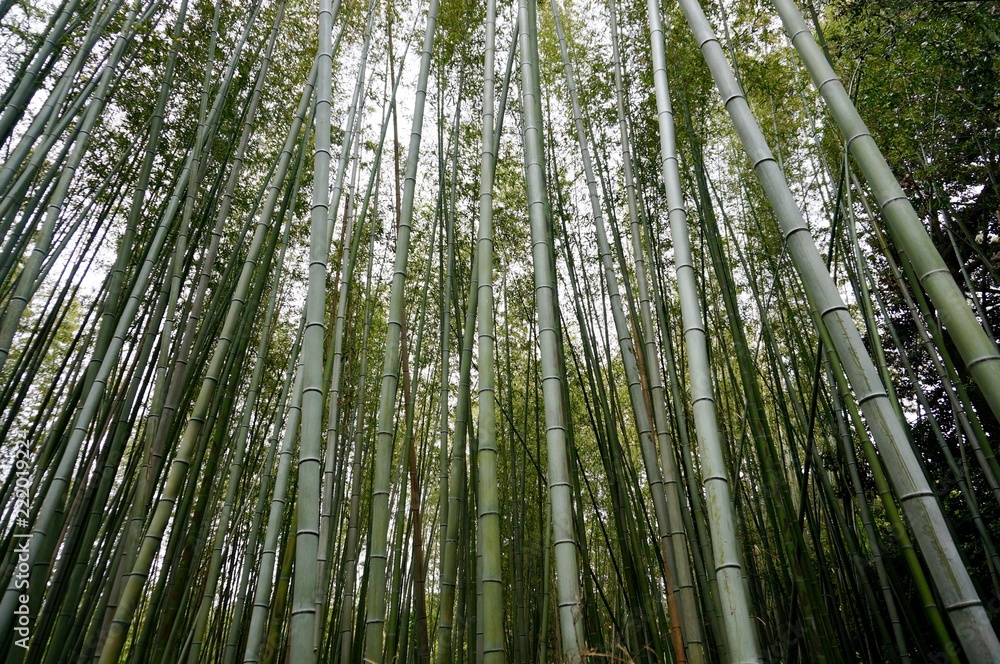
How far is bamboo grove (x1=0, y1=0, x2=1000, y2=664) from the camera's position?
4.68 ft

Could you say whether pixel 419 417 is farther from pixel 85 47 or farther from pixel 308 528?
pixel 308 528

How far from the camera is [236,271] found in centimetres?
342

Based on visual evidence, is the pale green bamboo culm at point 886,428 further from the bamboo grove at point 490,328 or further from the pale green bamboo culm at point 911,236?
the pale green bamboo culm at point 911,236

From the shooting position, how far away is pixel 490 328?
1.69 meters

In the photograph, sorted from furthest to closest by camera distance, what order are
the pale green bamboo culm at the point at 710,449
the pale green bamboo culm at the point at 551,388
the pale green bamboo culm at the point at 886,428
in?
the pale green bamboo culm at the point at 551,388, the pale green bamboo culm at the point at 710,449, the pale green bamboo culm at the point at 886,428

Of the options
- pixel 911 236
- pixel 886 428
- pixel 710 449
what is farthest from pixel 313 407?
pixel 911 236

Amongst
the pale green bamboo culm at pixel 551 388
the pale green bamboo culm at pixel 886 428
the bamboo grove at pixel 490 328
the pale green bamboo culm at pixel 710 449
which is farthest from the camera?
the bamboo grove at pixel 490 328

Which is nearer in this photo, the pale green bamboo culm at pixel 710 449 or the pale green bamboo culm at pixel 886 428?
the pale green bamboo culm at pixel 886 428

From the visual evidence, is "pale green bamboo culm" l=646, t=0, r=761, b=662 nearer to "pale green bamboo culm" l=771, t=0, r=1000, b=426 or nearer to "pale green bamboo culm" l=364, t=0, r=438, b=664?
"pale green bamboo culm" l=771, t=0, r=1000, b=426

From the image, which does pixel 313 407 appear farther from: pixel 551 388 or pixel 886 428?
pixel 886 428

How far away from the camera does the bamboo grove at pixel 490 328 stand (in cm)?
143

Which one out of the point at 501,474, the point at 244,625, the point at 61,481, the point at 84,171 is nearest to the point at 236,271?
the point at 84,171

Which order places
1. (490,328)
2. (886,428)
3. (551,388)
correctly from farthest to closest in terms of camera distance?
(490,328)
(551,388)
(886,428)

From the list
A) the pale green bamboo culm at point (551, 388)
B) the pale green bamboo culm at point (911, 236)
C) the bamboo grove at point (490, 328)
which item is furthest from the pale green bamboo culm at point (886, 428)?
the pale green bamboo culm at point (551, 388)
